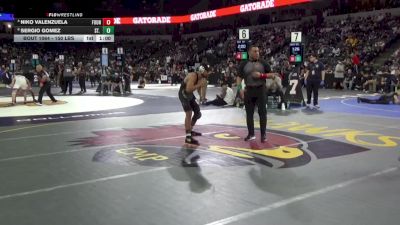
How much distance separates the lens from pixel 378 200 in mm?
4383

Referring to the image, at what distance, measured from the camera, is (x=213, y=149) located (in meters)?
7.05

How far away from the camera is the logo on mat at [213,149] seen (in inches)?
244

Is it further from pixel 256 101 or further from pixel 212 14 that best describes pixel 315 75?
pixel 212 14

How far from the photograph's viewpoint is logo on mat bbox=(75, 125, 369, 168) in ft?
20.4

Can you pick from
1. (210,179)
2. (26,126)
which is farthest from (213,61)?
(210,179)

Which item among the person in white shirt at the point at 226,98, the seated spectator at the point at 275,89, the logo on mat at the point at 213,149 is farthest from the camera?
the person in white shirt at the point at 226,98

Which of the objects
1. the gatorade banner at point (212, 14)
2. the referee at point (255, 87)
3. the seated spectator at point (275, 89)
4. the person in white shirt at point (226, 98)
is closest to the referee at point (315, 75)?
the seated spectator at point (275, 89)

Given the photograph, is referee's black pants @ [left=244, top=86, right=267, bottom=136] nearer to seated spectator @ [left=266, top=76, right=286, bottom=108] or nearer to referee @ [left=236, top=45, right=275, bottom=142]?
referee @ [left=236, top=45, right=275, bottom=142]

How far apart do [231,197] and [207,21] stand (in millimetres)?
45479

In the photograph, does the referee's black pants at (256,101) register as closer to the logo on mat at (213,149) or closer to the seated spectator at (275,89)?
the logo on mat at (213,149)

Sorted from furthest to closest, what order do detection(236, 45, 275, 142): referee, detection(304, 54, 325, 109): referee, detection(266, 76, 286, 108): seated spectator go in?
1. detection(304, 54, 325, 109): referee
2. detection(266, 76, 286, 108): seated spectator
3. detection(236, 45, 275, 142): referee
